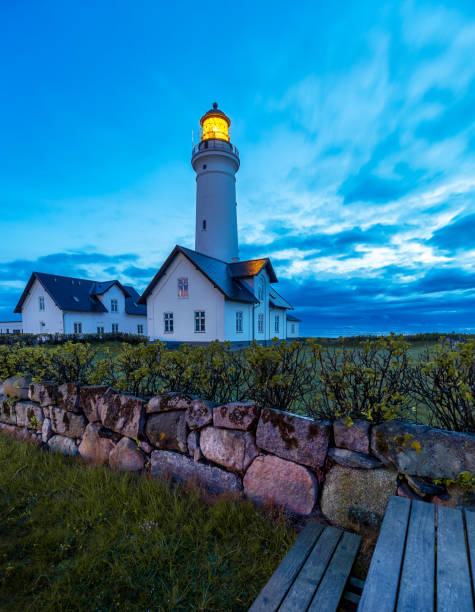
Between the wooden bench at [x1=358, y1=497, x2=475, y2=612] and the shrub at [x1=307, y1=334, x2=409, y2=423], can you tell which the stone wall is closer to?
the shrub at [x1=307, y1=334, x2=409, y2=423]

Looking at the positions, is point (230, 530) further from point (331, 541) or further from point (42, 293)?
point (42, 293)

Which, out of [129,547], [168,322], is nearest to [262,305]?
[168,322]

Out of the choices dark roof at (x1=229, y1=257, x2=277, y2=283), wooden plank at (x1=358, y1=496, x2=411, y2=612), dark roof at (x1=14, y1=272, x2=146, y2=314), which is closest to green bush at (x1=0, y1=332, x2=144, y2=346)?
dark roof at (x1=14, y1=272, x2=146, y2=314)

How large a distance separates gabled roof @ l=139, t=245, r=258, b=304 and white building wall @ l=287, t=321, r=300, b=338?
38.2 feet

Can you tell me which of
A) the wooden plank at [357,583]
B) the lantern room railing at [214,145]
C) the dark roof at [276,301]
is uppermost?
the lantern room railing at [214,145]

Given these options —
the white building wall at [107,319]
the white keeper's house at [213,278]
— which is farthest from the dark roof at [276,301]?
the white building wall at [107,319]

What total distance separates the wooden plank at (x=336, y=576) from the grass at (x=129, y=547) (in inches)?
19.4

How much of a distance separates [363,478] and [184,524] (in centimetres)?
151

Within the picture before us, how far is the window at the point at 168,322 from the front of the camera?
19.3 metres

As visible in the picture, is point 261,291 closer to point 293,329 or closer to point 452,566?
point 293,329

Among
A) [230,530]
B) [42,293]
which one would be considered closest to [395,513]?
[230,530]

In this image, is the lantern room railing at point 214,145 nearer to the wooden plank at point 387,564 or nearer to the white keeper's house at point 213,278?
the white keeper's house at point 213,278

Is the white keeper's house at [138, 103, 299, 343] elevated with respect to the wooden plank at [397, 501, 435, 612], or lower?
elevated

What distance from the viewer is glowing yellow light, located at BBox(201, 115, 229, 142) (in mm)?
22875
